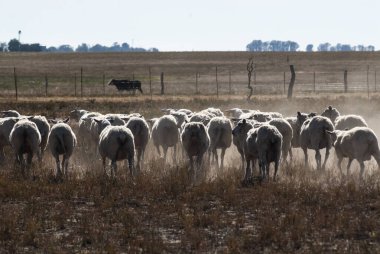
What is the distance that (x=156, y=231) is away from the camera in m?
12.5

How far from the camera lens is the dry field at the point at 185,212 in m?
11.6

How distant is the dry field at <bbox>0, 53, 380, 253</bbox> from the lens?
1157 cm

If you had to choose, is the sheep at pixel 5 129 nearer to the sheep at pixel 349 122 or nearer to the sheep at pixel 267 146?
the sheep at pixel 267 146

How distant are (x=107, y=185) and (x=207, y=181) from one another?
2434 mm

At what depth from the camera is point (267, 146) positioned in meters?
17.1

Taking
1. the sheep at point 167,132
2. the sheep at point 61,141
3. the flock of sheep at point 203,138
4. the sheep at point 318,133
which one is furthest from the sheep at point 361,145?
the sheep at point 61,141

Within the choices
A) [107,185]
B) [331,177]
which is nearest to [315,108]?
[331,177]

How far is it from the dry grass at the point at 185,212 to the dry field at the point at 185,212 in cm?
2

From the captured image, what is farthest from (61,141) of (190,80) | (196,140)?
(190,80)

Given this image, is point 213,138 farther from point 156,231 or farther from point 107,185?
point 156,231

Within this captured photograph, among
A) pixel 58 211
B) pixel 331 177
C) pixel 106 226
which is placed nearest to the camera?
pixel 106 226

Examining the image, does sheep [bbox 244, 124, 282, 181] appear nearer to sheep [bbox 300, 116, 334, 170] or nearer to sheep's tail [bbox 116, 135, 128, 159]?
sheep [bbox 300, 116, 334, 170]

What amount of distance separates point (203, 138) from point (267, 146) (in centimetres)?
234

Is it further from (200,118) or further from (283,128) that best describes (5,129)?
(283,128)
